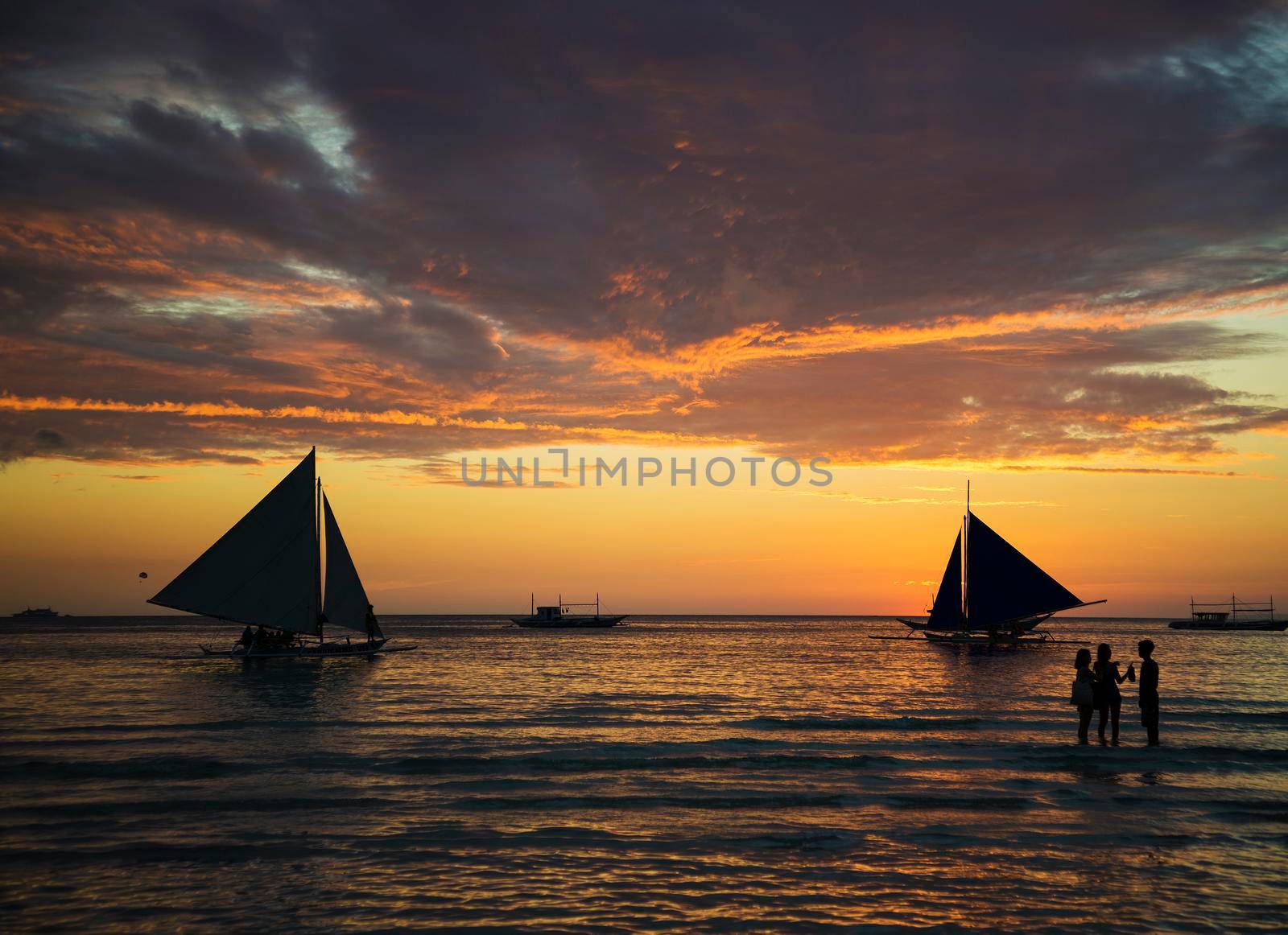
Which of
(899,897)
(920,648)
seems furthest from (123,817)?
(920,648)

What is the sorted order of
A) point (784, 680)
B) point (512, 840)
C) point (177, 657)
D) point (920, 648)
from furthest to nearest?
point (920, 648)
point (177, 657)
point (784, 680)
point (512, 840)

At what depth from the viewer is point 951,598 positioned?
80125 millimetres

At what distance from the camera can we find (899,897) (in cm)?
1150

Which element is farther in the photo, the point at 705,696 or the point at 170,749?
the point at 705,696

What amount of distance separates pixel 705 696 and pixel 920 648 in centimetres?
6002

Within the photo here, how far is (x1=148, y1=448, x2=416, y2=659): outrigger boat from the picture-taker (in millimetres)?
50656

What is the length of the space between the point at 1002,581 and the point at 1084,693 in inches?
2268

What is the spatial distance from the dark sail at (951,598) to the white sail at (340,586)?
4852 centimetres

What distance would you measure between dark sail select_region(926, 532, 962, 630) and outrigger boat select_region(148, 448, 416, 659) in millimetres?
49149

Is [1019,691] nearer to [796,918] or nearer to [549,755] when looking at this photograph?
[549,755]

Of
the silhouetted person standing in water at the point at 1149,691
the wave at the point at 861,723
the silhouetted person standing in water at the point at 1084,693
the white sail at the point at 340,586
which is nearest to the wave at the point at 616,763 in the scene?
the silhouetted person standing in water at the point at 1084,693

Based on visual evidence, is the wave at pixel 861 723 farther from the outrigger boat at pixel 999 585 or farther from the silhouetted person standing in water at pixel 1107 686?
the outrigger boat at pixel 999 585

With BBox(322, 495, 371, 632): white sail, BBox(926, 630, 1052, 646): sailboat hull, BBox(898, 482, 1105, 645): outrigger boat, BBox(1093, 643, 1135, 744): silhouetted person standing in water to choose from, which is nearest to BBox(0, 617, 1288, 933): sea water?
BBox(1093, 643, 1135, 744): silhouetted person standing in water

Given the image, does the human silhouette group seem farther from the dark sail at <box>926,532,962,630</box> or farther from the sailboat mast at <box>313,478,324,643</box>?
the dark sail at <box>926,532,962,630</box>
